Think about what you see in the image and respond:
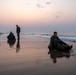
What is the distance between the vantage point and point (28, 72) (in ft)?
22.5

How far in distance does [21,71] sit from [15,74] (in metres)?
0.50

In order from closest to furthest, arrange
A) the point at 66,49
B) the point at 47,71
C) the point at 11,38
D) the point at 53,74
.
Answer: the point at 53,74 < the point at 47,71 < the point at 66,49 < the point at 11,38

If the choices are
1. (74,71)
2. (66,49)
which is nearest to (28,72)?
(74,71)

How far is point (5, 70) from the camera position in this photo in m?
7.19

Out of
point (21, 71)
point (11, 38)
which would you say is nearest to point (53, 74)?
point (21, 71)

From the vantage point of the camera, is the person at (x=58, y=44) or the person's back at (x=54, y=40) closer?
the person at (x=58, y=44)

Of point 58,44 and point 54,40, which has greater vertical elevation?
point 54,40

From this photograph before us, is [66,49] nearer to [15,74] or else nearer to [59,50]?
[59,50]

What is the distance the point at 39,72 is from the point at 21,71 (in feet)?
2.08

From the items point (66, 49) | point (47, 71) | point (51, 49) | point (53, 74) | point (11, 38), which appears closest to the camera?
point (53, 74)

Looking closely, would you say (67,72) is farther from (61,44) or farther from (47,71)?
(61,44)

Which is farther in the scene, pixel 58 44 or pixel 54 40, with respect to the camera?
pixel 54 40

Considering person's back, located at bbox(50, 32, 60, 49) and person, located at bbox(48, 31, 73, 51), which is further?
person's back, located at bbox(50, 32, 60, 49)

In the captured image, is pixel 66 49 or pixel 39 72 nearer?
pixel 39 72
